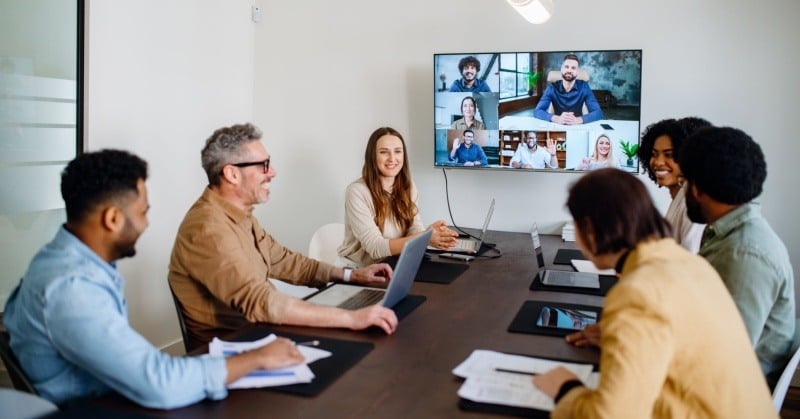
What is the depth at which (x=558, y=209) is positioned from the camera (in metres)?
4.10

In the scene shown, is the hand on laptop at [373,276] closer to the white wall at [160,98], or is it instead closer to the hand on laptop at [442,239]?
the hand on laptop at [442,239]

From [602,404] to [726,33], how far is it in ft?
10.1

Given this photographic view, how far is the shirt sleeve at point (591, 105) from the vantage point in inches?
145

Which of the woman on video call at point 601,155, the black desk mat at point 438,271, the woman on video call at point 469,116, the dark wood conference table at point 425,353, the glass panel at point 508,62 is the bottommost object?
the dark wood conference table at point 425,353

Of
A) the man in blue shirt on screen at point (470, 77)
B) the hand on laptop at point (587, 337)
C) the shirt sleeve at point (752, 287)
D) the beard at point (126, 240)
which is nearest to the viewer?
the beard at point (126, 240)

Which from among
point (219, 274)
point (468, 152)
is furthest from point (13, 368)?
point (468, 152)

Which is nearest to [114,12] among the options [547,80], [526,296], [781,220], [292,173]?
[292,173]

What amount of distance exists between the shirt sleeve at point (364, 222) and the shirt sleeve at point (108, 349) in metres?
1.86

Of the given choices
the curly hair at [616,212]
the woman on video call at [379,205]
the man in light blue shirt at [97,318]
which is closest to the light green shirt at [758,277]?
the curly hair at [616,212]

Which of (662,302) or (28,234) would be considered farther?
(28,234)

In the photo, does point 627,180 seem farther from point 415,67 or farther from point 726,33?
point 415,67

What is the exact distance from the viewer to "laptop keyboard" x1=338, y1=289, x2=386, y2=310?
7.63 feet

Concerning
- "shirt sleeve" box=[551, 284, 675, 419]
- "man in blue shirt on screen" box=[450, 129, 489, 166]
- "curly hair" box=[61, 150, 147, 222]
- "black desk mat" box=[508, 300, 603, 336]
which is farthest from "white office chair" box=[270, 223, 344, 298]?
"shirt sleeve" box=[551, 284, 675, 419]

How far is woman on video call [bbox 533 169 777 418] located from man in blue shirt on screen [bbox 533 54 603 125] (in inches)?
94.5
